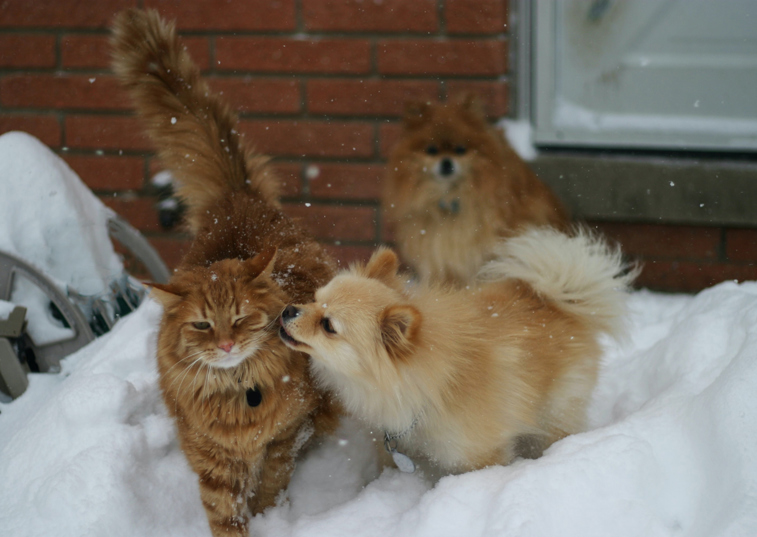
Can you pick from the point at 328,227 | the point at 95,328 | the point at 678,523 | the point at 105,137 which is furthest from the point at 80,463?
the point at 105,137

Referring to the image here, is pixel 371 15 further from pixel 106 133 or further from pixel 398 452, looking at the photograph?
pixel 398 452

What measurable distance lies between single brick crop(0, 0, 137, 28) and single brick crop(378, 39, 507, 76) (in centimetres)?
141

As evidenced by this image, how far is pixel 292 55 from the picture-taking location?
306 cm

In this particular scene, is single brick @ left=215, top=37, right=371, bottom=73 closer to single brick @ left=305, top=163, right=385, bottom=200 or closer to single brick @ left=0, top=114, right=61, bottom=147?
single brick @ left=305, top=163, right=385, bottom=200

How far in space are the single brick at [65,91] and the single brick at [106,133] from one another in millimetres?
66

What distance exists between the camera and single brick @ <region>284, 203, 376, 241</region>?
321 cm

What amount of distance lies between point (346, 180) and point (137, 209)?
1.22 m

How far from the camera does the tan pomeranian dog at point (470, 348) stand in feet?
4.93

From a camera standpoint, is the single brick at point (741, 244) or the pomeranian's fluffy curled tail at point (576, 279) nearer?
the pomeranian's fluffy curled tail at point (576, 279)

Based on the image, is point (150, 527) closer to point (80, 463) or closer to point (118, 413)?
point (80, 463)

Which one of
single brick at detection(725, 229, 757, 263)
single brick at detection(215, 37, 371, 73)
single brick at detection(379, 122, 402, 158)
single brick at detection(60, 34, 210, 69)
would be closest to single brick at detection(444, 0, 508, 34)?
single brick at detection(215, 37, 371, 73)

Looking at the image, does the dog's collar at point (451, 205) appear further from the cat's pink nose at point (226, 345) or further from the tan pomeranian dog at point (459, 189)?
the cat's pink nose at point (226, 345)

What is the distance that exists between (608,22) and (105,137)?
8.96ft

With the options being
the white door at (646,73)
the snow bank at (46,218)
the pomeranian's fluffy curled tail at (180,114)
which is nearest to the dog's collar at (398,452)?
the pomeranian's fluffy curled tail at (180,114)
